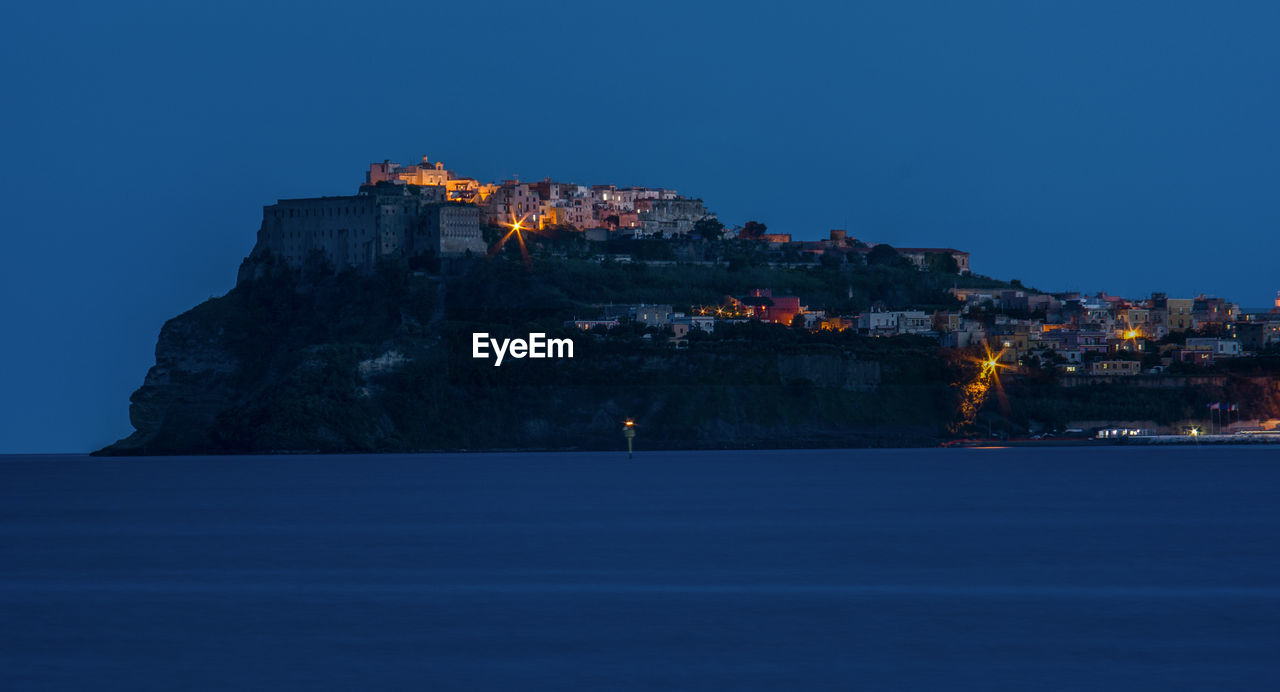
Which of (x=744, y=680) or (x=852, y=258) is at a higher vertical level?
(x=852, y=258)

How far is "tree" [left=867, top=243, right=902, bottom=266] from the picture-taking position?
445 feet

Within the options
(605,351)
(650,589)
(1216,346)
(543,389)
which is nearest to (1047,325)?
(1216,346)

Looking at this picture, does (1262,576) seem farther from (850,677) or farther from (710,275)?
(710,275)

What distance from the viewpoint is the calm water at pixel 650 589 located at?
69.7 feet

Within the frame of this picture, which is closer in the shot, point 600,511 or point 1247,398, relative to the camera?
point 600,511

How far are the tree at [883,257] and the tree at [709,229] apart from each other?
1229cm

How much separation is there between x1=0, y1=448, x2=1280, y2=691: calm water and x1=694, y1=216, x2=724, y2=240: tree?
243ft

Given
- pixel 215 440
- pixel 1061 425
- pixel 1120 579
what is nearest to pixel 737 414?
pixel 1061 425

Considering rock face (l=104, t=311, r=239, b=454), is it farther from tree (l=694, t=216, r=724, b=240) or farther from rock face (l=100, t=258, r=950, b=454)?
tree (l=694, t=216, r=724, b=240)

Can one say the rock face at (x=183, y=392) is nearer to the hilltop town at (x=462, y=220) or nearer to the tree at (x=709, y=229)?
the hilltop town at (x=462, y=220)

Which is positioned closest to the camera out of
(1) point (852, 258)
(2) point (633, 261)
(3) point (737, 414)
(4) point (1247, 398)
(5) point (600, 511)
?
(5) point (600, 511)

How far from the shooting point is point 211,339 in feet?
366

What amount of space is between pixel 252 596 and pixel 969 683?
1411cm

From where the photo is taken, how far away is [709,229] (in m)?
134
